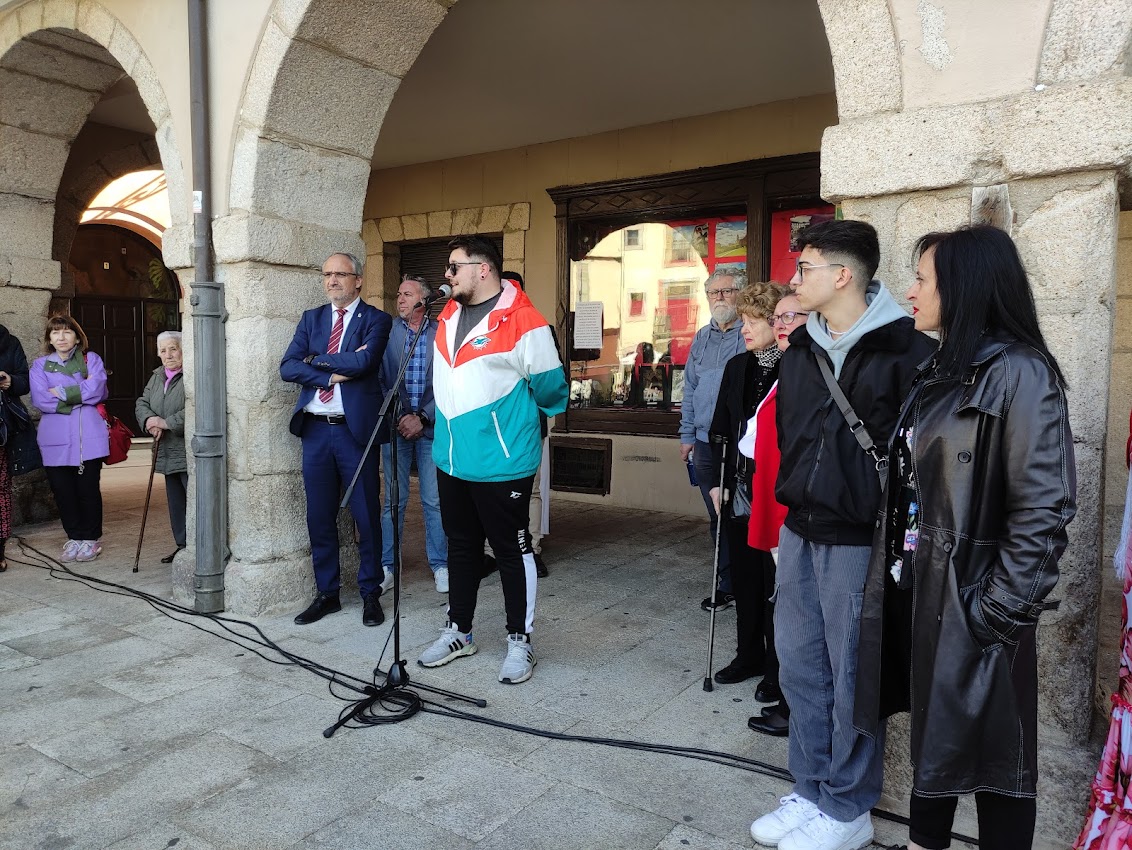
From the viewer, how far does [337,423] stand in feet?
14.1

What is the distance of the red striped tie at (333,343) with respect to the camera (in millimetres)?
4289

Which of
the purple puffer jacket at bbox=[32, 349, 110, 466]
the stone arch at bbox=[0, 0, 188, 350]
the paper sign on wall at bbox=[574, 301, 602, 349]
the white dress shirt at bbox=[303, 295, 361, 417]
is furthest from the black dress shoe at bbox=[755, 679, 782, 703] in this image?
the stone arch at bbox=[0, 0, 188, 350]

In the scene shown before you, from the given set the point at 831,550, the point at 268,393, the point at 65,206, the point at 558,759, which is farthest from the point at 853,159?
the point at 65,206

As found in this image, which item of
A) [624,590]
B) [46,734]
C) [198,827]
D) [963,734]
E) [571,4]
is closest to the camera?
[963,734]

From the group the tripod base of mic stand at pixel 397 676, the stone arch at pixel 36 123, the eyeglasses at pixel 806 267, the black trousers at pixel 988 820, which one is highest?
the stone arch at pixel 36 123

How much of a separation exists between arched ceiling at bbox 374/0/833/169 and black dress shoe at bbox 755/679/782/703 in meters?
4.22

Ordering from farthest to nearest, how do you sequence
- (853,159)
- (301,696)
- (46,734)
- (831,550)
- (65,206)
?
(65,206)
(301,696)
(46,734)
(853,159)
(831,550)

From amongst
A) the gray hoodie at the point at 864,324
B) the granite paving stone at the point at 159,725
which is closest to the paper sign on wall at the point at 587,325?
the granite paving stone at the point at 159,725

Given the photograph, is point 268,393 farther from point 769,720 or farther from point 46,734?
point 769,720

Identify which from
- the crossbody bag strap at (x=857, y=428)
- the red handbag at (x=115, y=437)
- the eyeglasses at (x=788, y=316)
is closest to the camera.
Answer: the crossbody bag strap at (x=857, y=428)

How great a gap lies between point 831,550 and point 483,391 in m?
1.62

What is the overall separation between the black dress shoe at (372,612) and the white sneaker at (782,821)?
95.1 inches

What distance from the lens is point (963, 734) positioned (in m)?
1.77

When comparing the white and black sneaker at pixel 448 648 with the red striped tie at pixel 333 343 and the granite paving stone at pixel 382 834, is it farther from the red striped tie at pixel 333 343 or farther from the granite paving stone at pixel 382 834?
the red striped tie at pixel 333 343
